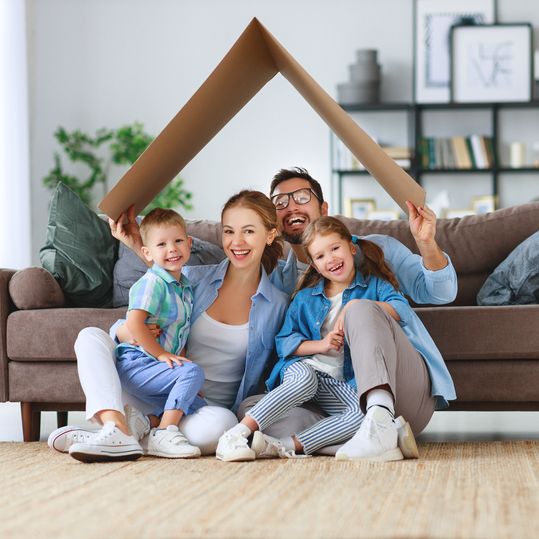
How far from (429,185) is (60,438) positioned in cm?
458

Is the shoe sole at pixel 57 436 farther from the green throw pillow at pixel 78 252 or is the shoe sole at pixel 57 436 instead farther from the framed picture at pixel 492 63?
the framed picture at pixel 492 63

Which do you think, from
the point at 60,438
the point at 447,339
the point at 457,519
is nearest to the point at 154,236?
the point at 60,438

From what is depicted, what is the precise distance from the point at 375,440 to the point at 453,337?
79cm

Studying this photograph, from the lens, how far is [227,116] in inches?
102

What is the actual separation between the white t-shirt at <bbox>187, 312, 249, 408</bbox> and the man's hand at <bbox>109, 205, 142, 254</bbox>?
278mm

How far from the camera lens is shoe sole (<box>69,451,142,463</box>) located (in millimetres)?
2135

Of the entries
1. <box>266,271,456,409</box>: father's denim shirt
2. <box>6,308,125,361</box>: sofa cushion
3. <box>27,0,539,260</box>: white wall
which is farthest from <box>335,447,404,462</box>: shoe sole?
<box>27,0,539,260</box>: white wall

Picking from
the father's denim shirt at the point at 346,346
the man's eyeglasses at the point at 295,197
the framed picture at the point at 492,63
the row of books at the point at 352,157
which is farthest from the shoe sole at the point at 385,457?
the framed picture at the point at 492,63

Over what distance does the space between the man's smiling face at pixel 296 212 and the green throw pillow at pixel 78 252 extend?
836 millimetres

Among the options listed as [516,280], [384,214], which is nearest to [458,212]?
[384,214]

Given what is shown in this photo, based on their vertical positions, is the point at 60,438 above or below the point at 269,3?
below

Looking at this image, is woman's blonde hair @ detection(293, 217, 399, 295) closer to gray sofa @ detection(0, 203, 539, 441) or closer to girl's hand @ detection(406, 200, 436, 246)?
girl's hand @ detection(406, 200, 436, 246)

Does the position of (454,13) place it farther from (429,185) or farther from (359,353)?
(359,353)

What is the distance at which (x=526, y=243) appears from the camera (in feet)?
10.3
